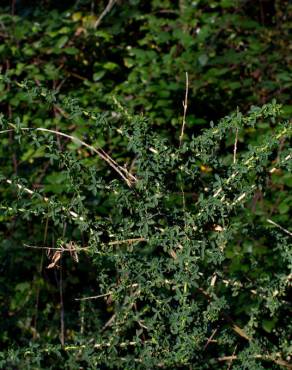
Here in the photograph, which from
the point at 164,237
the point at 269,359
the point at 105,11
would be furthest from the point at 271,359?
the point at 105,11

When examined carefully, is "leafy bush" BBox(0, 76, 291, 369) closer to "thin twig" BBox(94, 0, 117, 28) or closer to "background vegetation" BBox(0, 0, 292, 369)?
"background vegetation" BBox(0, 0, 292, 369)

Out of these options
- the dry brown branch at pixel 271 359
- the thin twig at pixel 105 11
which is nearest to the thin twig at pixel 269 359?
the dry brown branch at pixel 271 359

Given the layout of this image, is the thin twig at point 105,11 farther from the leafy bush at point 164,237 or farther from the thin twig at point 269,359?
the thin twig at point 269,359

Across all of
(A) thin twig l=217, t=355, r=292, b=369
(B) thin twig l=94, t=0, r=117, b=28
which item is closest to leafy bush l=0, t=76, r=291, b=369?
(A) thin twig l=217, t=355, r=292, b=369

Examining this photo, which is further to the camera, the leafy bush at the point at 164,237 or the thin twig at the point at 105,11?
the thin twig at the point at 105,11

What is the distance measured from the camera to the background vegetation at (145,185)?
8.05 ft

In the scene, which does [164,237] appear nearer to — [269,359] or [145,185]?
[145,185]

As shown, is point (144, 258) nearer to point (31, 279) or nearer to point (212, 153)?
point (212, 153)

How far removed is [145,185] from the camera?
2451 millimetres

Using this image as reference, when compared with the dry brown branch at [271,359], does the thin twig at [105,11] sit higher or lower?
higher

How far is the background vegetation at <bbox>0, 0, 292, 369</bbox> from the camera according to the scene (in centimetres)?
246

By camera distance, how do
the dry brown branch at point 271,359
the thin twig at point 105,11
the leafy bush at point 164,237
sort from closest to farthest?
the leafy bush at point 164,237 < the dry brown branch at point 271,359 < the thin twig at point 105,11

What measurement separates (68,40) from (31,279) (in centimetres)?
156

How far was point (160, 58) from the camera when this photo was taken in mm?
4520
